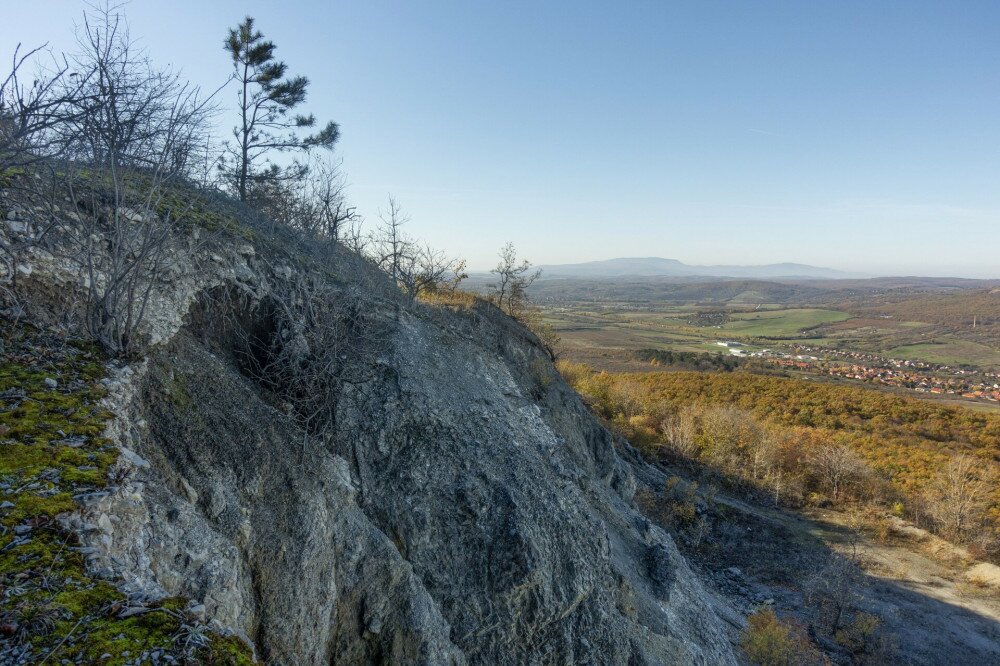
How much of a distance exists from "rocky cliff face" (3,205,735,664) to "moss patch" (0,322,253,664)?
24 cm

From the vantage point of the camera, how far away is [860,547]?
23297mm

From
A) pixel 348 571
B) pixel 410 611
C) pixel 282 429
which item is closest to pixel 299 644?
pixel 348 571

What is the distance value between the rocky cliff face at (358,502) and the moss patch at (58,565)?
0.24 m

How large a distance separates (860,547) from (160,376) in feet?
99.0

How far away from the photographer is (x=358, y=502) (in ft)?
25.4

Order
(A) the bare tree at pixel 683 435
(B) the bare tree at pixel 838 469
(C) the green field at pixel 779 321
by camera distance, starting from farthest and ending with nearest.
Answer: (C) the green field at pixel 779 321, (A) the bare tree at pixel 683 435, (B) the bare tree at pixel 838 469

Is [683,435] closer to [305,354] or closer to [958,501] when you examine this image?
[958,501]

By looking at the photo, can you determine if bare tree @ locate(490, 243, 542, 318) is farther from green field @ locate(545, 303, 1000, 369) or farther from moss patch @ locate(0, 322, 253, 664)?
green field @ locate(545, 303, 1000, 369)

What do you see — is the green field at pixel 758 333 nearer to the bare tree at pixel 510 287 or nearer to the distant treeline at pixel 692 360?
the distant treeline at pixel 692 360

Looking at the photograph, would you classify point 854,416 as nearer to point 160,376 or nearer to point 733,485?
point 733,485

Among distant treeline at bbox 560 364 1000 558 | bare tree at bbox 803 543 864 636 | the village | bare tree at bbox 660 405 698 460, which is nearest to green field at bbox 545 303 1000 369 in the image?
the village

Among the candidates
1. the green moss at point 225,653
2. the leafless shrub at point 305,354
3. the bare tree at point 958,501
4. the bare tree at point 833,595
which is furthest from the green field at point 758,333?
the green moss at point 225,653

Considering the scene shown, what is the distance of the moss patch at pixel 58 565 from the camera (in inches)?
97.7

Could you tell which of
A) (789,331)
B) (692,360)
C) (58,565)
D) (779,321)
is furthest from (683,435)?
(779,321)
